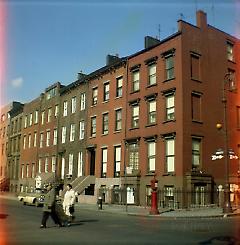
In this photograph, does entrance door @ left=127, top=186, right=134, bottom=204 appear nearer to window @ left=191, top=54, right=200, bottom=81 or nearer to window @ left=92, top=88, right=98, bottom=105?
window @ left=191, top=54, right=200, bottom=81

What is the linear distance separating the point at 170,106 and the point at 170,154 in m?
3.83

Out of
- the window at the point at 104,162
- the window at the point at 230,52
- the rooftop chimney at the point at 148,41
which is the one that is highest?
the rooftop chimney at the point at 148,41

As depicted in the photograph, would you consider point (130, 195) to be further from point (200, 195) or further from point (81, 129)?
point (81, 129)

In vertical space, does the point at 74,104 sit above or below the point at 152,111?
above

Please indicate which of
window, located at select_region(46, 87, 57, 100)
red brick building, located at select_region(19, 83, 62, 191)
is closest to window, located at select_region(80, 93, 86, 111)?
red brick building, located at select_region(19, 83, 62, 191)

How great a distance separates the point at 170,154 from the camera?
32.9 meters

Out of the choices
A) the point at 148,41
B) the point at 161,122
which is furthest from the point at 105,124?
the point at 161,122

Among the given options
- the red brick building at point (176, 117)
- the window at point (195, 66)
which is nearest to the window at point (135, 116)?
the red brick building at point (176, 117)

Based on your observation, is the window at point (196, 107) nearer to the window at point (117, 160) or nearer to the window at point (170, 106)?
the window at point (170, 106)

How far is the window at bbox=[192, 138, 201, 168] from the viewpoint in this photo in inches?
1286

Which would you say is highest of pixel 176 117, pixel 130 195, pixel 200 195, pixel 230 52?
pixel 230 52

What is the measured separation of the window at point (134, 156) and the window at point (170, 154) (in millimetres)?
3978

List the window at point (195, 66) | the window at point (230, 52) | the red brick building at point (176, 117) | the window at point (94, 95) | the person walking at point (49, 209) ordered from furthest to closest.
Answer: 1. the window at point (94, 95)
2. the window at point (230, 52)
3. the window at point (195, 66)
4. the red brick building at point (176, 117)
5. the person walking at point (49, 209)

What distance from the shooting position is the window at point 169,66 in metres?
34.1
